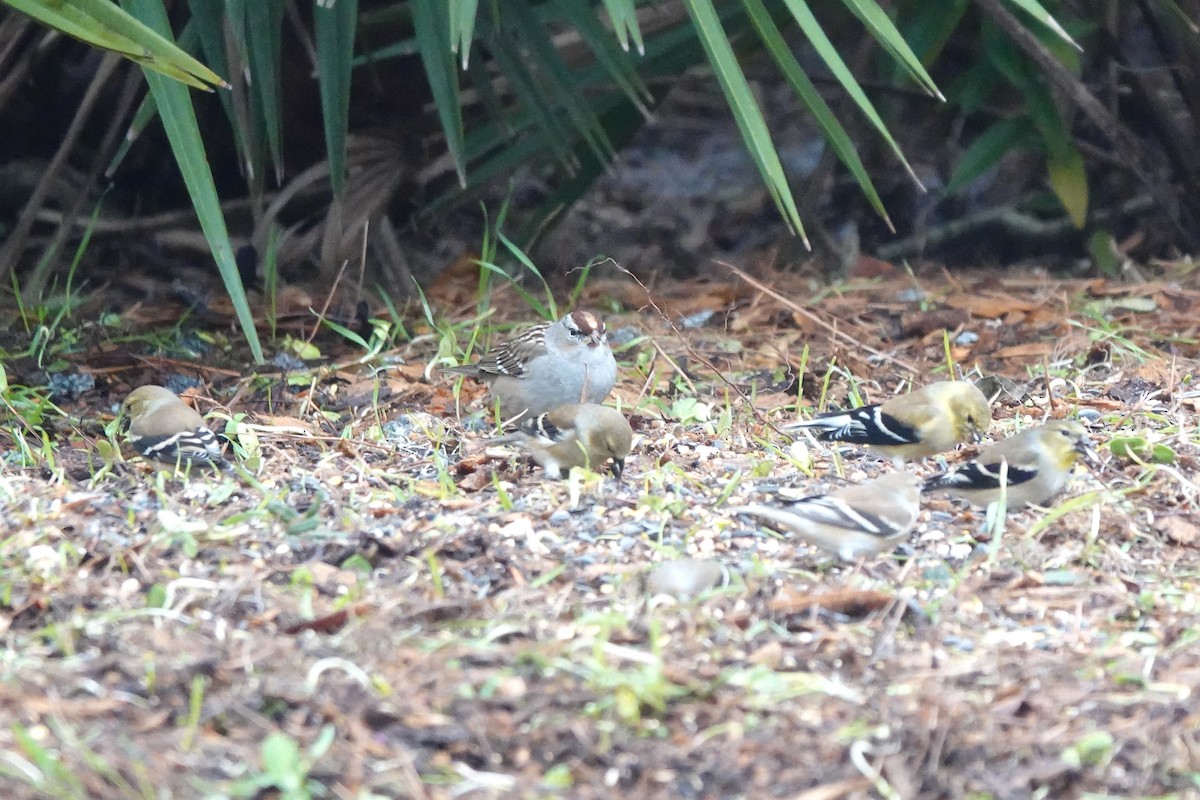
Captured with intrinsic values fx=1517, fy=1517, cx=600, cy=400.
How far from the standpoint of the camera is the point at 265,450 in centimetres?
493

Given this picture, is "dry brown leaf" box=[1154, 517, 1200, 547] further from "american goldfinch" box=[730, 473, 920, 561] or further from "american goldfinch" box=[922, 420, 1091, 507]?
"american goldfinch" box=[730, 473, 920, 561]

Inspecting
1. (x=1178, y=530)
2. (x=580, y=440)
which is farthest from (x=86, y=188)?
(x=1178, y=530)

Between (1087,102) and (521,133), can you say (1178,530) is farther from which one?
(521,133)

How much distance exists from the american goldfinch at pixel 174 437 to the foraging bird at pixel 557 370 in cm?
123

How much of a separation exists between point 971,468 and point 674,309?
107 inches

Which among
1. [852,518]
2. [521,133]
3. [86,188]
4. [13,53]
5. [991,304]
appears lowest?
[991,304]

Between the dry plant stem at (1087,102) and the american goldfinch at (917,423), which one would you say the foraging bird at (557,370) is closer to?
the american goldfinch at (917,423)

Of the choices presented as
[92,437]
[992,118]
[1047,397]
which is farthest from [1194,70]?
[92,437]

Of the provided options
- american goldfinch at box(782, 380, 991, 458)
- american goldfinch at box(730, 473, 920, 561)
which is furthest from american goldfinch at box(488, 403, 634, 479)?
american goldfinch at box(730, 473, 920, 561)

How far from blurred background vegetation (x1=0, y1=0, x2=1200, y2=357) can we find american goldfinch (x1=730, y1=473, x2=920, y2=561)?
167cm

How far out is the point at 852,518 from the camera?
3.73 m

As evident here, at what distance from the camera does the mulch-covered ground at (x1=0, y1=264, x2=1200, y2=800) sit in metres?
2.81

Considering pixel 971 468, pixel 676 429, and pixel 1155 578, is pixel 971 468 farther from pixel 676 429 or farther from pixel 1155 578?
pixel 676 429

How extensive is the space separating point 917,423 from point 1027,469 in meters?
0.57
